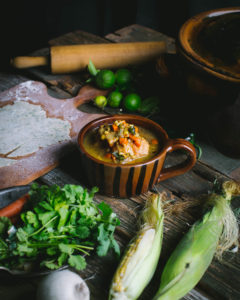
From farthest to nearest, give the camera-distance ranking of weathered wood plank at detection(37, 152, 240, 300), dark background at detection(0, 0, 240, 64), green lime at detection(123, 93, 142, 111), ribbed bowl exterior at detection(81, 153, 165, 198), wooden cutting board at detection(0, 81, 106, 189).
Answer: dark background at detection(0, 0, 240, 64), green lime at detection(123, 93, 142, 111), wooden cutting board at detection(0, 81, 106, 189), ribbed bowl exterior at detection(81, 153, 165, 198), weathered wood plank at detection(37, 152, 240, 300)

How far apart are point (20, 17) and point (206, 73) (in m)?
2.97

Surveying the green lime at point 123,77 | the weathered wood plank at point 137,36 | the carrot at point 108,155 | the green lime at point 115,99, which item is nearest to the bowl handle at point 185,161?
the carrot at point 108,155

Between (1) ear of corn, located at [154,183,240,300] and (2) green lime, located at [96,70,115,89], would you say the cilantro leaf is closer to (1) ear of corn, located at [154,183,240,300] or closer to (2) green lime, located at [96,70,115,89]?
(1) ear of corn, located at [154,183,240,300]

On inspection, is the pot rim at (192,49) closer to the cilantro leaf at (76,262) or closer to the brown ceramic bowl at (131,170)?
the brown ceramic bowl at (131,170)

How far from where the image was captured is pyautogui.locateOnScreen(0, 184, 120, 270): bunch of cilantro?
1.27 meters

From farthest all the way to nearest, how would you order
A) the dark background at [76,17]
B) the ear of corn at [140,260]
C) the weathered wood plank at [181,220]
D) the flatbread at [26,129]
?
1. the dark background at [76,17]
2. the flatbread at [26,129]
3. the weathered wood plank at [181,220]
4. the ear of corn at [140,260]

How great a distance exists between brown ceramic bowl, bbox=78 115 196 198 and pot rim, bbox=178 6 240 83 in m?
0.38

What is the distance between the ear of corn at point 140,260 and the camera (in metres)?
1.25

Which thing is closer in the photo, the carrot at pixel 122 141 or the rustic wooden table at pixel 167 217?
the rustic wooden table at pixel 167 217

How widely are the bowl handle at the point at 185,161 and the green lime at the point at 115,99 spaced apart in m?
0.68

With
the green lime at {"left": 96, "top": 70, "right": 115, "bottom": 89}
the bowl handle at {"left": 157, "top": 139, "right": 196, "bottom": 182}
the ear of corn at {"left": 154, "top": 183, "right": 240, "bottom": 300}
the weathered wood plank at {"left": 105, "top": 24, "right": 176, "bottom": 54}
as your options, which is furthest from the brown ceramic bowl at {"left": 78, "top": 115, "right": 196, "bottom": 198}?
the weathered wood plank at {"left": 105, "top": 24, "right": 176, "bottom": 54}

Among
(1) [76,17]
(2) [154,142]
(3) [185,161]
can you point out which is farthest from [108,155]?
Result: (1) [76,17]

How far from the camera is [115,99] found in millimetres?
2234

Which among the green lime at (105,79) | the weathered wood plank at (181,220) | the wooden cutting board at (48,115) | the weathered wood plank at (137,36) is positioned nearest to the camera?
the weathered wood plank at (181,220)
